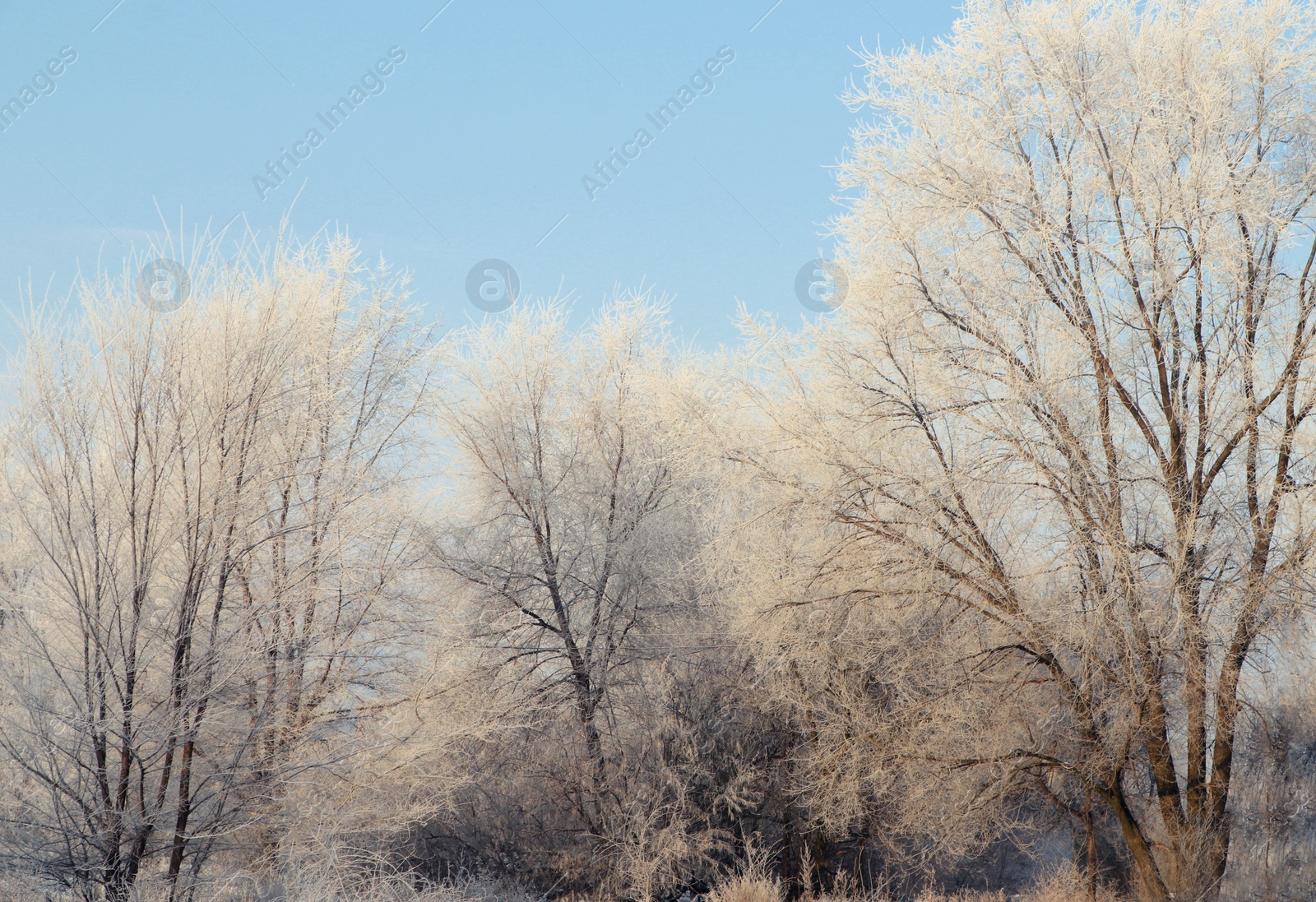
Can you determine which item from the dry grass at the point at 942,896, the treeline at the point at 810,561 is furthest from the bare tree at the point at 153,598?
the dry grass at the point at 942,896

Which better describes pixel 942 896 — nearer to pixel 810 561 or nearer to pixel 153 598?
pixel 810 561

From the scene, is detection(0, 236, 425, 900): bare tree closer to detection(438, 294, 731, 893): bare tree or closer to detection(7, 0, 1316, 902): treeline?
detection(7, 0, 1316, 902): treeline

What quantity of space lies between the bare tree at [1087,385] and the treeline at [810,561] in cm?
6

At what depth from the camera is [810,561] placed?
11.0m

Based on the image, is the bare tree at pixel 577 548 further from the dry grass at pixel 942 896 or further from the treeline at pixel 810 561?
the dry grass at pixel 942 896

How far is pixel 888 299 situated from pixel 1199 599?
13.6ft

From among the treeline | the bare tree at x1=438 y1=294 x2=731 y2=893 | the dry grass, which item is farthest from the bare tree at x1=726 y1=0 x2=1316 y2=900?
the bare tree at x1=438 y1=294 x2=731 y2=893

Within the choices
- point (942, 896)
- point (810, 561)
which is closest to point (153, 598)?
point (810, 561)

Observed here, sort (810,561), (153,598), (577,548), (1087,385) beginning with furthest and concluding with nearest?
1. (577,548)
2. (810,561)
3. (1087,385)
4. (153,598)

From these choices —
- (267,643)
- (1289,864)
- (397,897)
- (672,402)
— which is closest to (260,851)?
(397,897)

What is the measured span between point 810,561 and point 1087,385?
348 cm

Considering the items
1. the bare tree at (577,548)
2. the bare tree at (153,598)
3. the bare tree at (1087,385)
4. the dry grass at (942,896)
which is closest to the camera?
the bare tree at (153,598)

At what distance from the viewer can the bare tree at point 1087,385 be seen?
28.9 feet

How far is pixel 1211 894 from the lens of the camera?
9117 millimetres
